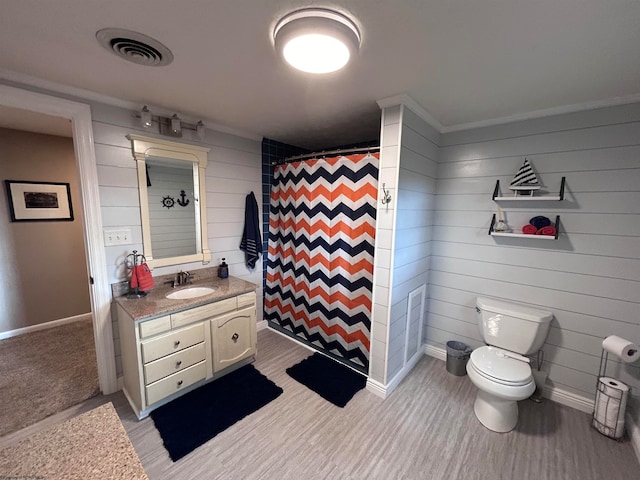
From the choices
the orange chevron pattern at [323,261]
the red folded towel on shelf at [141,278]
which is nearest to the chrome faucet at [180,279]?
the red folded towel on shelf at [141,278]

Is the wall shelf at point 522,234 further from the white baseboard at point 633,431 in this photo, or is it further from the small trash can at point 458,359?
the white baseboard at point 633,431

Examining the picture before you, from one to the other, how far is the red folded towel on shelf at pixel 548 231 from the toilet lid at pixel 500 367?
0.94 meters

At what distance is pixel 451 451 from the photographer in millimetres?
1666

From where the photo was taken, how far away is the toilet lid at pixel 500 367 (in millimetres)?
1730

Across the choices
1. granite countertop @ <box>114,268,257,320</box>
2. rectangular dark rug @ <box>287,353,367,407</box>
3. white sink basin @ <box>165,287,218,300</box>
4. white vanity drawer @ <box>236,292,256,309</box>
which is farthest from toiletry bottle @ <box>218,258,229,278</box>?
rectangular dark rug @ <box>287,353,367,407</box>

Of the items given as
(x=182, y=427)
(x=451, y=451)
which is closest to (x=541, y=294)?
(x=451, y=451)

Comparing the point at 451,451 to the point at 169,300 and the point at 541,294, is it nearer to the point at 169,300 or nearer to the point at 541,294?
the point at 541,294

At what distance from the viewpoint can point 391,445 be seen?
1700 mm

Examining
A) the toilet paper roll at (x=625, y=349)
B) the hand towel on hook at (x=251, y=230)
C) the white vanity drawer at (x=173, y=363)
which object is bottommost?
the white vanity drawer at (x=173, y=363)

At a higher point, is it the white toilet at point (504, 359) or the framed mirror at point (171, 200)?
the framed mirror at point (171, 200)

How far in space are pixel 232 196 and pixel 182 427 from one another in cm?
195

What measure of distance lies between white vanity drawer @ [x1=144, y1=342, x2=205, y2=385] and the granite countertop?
13.3 inches

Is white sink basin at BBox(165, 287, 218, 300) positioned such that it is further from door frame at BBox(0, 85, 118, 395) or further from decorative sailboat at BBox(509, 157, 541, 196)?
decorative sailboat at BBox(509, 157, 541, 196)

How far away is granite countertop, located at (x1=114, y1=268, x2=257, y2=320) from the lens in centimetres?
181
